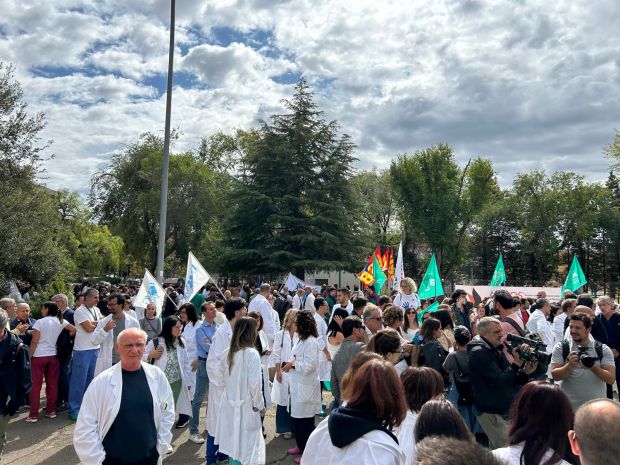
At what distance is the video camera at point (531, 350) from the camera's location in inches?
175

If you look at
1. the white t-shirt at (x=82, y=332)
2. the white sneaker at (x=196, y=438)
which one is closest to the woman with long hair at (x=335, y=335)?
the white sneaker at (x=196, y=438)

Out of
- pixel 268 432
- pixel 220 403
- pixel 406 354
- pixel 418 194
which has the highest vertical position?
pixel 418 194

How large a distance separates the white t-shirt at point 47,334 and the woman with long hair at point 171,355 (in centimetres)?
248

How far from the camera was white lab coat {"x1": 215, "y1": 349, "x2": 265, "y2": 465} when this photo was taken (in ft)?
17.6

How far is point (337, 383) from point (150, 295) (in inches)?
179

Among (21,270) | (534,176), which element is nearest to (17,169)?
(21,270)

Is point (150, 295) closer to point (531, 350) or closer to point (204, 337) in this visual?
point (204, 337)

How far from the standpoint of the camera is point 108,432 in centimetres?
387

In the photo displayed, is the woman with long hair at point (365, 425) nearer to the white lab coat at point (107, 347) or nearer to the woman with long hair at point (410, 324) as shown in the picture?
the woman with long hair at point (410, 324)

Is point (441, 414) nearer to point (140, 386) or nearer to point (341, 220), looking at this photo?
point (140, 386)

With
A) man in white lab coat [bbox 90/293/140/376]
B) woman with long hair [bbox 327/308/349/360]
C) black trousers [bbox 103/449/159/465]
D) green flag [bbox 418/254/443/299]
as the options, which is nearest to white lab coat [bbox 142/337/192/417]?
man in white lab coat [bbox 90/293/140/376]

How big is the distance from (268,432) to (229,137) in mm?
46804

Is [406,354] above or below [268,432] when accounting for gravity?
above

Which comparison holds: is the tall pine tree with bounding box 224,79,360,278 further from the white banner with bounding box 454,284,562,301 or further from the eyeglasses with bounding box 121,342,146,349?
the eyeglasses with bounding box 121,342,146,349
